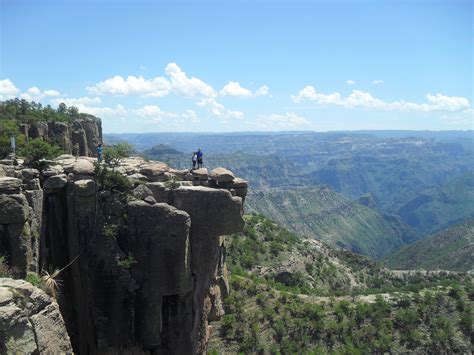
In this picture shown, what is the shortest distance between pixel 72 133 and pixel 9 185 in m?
65.6

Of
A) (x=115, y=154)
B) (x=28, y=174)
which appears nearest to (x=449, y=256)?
(x=115, y=154)

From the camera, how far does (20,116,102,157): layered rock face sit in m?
70.2

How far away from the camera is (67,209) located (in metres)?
27.5

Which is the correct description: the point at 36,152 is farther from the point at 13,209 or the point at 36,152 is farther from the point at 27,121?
the point at 27,121

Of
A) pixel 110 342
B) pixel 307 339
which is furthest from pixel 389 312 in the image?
pixel 110 342

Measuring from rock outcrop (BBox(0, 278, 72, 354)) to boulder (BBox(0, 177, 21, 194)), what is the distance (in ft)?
26.4

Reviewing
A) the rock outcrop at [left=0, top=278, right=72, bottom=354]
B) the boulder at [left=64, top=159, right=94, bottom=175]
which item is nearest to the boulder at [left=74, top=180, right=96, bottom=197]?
the boulder at [left=64, top=159, right=94, bottom=175]

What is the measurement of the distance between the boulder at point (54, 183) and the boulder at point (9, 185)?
2.55 metres

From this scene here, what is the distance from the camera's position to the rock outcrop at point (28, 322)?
49.5 feet

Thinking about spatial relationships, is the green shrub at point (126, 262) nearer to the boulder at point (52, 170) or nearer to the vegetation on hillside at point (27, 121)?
the boulder at point (52, 170)

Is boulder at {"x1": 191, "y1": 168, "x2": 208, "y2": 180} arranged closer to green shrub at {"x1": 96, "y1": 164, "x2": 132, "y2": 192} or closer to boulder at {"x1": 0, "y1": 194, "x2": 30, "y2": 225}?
green shrub at {"x1": 96, "y1": 164, "x2": 132, "y2": 192}

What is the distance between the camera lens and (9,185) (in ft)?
77.8

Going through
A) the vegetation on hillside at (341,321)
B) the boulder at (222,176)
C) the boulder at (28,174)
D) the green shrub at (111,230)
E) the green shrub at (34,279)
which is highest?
the boulder at (28,174)

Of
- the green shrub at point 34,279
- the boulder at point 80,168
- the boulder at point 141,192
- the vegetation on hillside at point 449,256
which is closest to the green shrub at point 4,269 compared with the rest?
the green shrub at point 34,279
